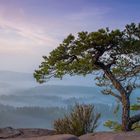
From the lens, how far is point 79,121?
1866 cm

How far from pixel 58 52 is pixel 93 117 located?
2990 mm

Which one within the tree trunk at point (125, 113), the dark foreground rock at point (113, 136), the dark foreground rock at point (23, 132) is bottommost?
the dark foreground rock at point (113, 136)

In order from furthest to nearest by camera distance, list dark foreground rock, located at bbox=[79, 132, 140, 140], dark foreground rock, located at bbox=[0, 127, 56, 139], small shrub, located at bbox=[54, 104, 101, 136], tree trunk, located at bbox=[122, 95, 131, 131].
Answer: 1. tree trunk, located at bbox=[122, 95, 131, 131]
2. small shrub, located at bbox=[54, 104, 101, 136]
3. dark foreground rock, located at bbox=[0, 127, 56, 139]
4. dark foreground rock, located at bbox=[79, 132, 140, 140]

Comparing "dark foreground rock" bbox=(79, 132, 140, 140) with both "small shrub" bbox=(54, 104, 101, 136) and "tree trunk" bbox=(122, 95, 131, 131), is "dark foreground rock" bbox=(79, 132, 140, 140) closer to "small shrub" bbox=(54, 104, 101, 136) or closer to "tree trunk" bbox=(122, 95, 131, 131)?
"small shrub" bbox=(54, 104, 101, 136)

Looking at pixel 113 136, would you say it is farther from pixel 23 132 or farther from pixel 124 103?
pixel 124 103

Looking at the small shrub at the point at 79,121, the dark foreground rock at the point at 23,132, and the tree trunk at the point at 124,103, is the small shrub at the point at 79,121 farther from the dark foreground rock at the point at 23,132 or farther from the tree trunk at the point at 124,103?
the tree trunk at the point at 124,103

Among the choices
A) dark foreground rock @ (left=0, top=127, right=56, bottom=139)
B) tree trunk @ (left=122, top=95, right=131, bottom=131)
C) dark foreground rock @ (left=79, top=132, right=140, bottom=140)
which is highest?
tree trunk @ (left=122, top=95, right=131, bottom=131)

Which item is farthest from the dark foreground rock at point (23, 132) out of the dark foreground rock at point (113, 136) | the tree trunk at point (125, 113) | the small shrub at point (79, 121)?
the dark foreground rock at point (113, 136)

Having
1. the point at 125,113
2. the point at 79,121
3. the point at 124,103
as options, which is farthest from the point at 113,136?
the point at 124,103

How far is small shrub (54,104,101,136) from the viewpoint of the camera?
1855 centimetres

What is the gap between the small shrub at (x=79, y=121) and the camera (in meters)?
18.5

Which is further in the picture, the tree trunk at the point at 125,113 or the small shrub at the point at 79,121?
the tree trunk at the point at 125,113

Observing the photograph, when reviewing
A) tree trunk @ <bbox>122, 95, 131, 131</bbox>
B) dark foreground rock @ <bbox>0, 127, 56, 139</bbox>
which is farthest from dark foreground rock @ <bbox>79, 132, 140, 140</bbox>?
tree trunk @ <bbox>122, 95, 131, 131</bbox>

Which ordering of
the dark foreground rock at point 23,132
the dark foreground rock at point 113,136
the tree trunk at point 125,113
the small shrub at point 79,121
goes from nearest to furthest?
1. the dark foreground rock at point 113,136
2. the dark foreground rock at point 23,132
3. the small shrub at point 79,121
4. the tree trunk at point 125,113
